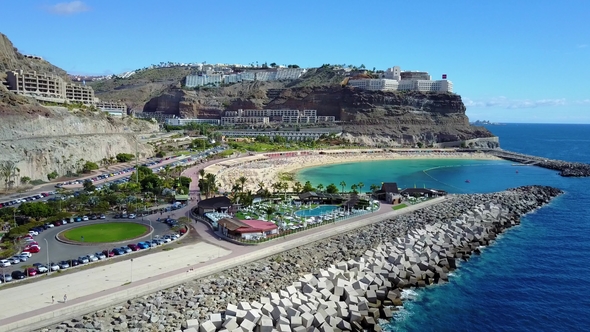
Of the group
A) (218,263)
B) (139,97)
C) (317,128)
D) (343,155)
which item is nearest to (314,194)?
(218,263)

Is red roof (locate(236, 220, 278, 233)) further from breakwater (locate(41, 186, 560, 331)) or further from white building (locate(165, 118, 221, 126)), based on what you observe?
white building (locate(165, 118, 221, 126))

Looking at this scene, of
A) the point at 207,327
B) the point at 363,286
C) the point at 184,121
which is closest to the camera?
the point at 207,327

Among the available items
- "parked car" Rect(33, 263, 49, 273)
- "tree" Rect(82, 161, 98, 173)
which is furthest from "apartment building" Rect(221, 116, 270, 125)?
"parked car" Rect(33, 263, 49, 273)

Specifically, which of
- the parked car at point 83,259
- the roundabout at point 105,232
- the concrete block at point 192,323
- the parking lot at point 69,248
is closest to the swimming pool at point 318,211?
the parking lot at point 69,248

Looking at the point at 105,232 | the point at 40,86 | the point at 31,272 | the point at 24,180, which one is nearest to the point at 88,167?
the point at 24,180

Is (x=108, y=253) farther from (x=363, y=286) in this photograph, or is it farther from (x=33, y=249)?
(x=363, y=286)

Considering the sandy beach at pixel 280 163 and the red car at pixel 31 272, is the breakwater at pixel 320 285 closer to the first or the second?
the red car at pixel 31 272
